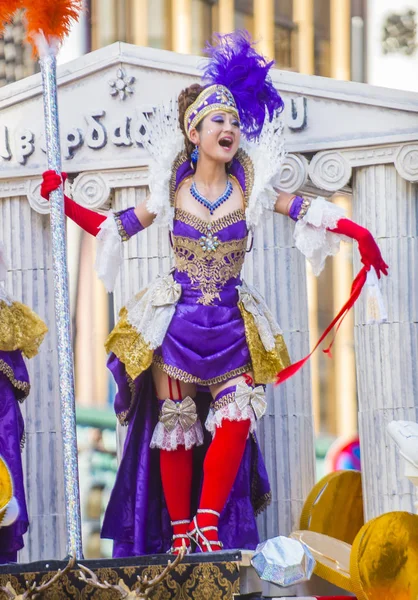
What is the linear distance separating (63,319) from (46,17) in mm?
1006

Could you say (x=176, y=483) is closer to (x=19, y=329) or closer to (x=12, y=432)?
(x=12, y=432)

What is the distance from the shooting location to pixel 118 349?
4754 millimetres

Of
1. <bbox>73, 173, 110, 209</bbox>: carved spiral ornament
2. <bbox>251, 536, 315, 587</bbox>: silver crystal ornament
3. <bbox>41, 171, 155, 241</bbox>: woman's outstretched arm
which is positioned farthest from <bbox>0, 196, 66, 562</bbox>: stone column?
<bbox>251, 536, 315, 587</bbox>: silver crystal ornament

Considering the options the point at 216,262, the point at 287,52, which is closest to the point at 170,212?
the point at 216,262

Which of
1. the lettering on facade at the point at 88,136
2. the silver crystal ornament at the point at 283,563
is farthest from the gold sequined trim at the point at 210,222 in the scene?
the silver crystal ornament at the point at 283,563

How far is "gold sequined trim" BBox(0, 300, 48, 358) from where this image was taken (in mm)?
4879

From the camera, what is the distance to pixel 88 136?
220 inches

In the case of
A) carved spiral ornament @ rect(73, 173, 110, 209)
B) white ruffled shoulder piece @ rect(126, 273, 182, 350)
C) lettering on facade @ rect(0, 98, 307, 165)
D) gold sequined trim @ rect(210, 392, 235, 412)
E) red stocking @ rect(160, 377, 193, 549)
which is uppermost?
lettering on facade @ rect(0, 98, 307, 165)

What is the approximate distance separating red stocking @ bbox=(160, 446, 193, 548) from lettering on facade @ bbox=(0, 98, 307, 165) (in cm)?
134

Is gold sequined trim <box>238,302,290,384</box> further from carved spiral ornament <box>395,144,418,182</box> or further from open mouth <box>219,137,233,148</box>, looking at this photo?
carved spiral ornament <box>395,144,418,182</box>

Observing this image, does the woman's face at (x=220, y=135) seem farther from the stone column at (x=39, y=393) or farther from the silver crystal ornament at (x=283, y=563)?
the silver crystal ornament at (x=283, y=563)

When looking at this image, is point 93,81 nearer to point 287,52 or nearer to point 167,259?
point 167,259

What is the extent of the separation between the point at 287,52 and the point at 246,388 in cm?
695

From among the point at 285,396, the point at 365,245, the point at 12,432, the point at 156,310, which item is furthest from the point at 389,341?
the point at 12,432
